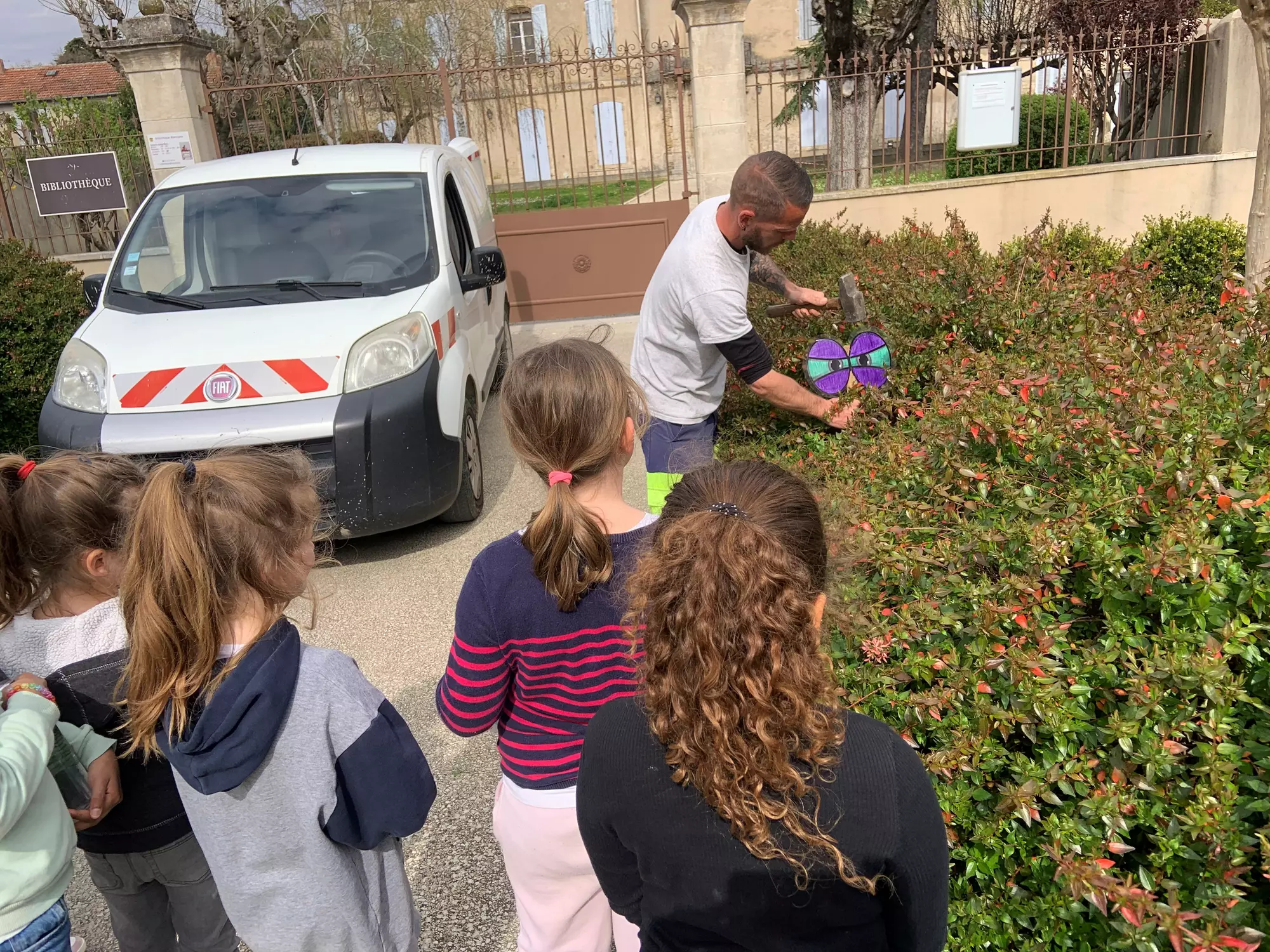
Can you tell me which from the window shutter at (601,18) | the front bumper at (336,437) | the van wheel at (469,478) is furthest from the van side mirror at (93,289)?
the window shutter at (601,18)

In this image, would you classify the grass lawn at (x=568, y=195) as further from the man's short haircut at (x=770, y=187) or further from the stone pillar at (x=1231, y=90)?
the man's short haircut at (x=770, y=187)

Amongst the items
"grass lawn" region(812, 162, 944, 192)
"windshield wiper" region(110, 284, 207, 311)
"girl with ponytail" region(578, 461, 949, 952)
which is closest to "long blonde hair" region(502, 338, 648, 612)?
"girl with ponytail" region(578, 461, 949, 952)

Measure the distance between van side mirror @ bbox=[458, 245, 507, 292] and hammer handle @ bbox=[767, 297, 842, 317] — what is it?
6.73ft

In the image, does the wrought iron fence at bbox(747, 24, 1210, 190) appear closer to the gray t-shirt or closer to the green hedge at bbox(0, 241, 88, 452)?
the gray t-shirt

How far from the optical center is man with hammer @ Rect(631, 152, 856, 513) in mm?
3293

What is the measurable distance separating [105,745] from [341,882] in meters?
0.61

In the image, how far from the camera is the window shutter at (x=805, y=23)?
87.6ft

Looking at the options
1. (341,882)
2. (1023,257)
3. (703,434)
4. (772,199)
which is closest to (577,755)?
(341,882)

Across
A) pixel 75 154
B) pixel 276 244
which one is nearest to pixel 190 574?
pixel 276 244

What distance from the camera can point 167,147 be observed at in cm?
995

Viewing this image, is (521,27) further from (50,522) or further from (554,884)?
(554,884)

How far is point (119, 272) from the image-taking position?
541 centimetres

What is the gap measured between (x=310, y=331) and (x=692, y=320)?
2.29 m

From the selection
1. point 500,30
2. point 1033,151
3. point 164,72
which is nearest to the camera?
point 164,72
